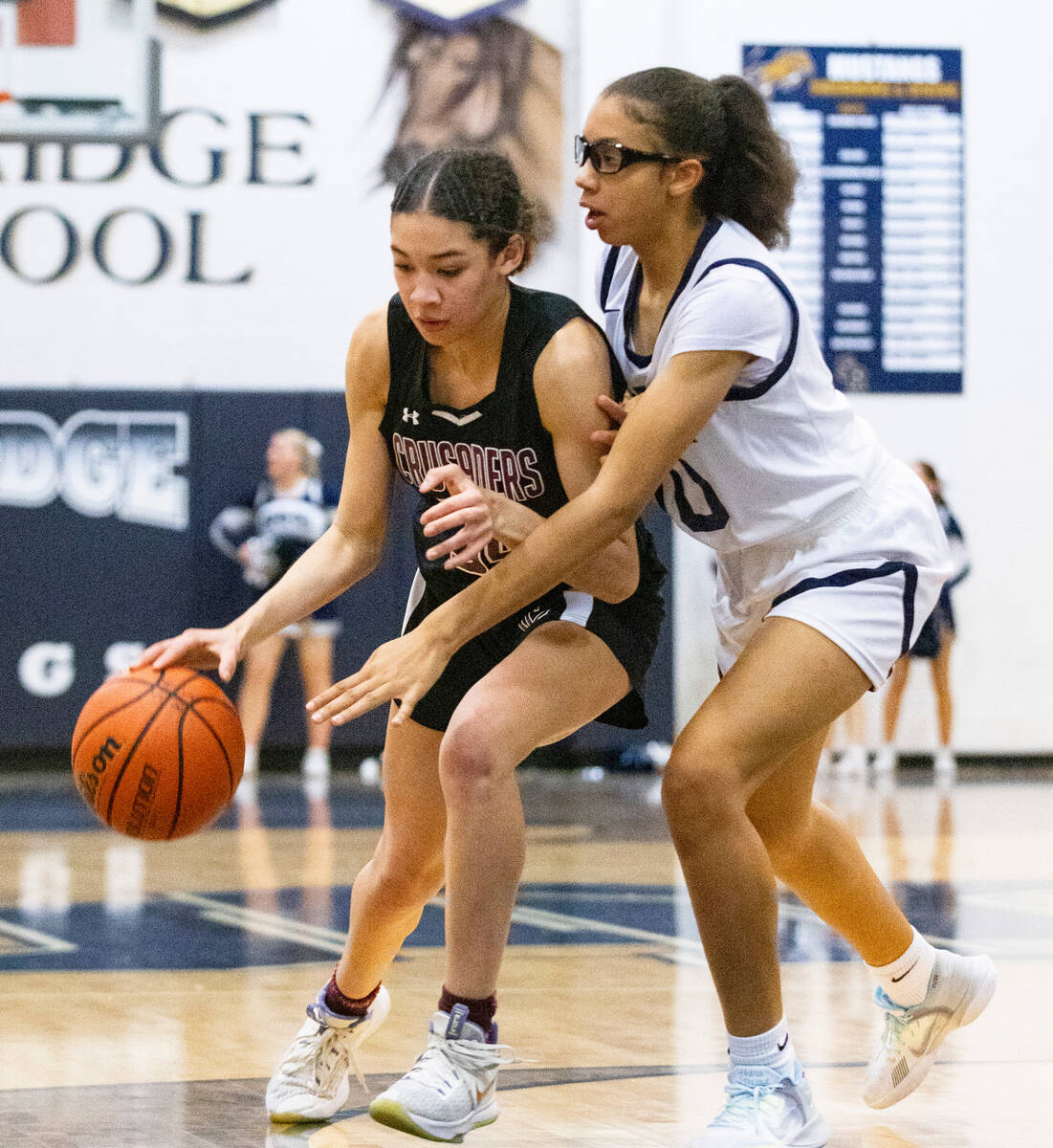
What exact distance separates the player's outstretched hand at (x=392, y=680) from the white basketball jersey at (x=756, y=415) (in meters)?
0.54

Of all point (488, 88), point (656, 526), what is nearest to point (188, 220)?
point (488, 88)

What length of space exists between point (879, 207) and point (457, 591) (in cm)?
942

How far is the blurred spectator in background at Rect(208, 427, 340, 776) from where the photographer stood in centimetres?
1032

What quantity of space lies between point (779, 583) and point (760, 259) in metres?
0.53

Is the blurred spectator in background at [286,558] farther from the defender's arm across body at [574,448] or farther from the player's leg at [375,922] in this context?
the defender's arm across body at [574,448]

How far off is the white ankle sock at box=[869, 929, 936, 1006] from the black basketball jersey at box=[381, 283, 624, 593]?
1030mm

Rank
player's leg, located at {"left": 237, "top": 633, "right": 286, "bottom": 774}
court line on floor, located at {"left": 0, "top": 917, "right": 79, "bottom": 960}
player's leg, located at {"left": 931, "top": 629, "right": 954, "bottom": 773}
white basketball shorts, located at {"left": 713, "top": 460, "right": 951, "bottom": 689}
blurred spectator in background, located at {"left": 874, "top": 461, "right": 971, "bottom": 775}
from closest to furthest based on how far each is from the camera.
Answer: white basketball shorts, located at {"left": 713, "top": 460, "right": 951, "bottom": 689} < court line on floor, located at {"left": 0, "top": 917, "right": 79, "bottom": 960} < player's leg, located at {"left": 237, "top": 633, "right": 286, "bottom": 774} < blurred spectator in background, located at {"left": 874, "top": 461, "right": 971, "bottom": 775} < player's leg, located at {"left": 931, "top": 629, "right": 954, "bottom": 773}

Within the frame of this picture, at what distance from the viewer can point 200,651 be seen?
10.2 feet

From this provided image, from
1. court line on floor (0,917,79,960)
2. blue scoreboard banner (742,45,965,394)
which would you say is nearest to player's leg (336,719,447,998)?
court line on floor (0,917,79,960)

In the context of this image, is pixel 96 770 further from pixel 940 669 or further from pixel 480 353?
pixel 940 669

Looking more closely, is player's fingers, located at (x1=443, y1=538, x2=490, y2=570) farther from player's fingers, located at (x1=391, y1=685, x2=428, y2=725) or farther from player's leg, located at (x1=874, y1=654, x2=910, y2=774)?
player's leg, located at (x1=874, y1=654, x2=910, y2=774)

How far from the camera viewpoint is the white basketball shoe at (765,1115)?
9.08ft

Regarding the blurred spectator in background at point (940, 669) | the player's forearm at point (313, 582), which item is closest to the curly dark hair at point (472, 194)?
the player's forearm at point (313, 582)

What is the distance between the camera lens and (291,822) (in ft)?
26.1
